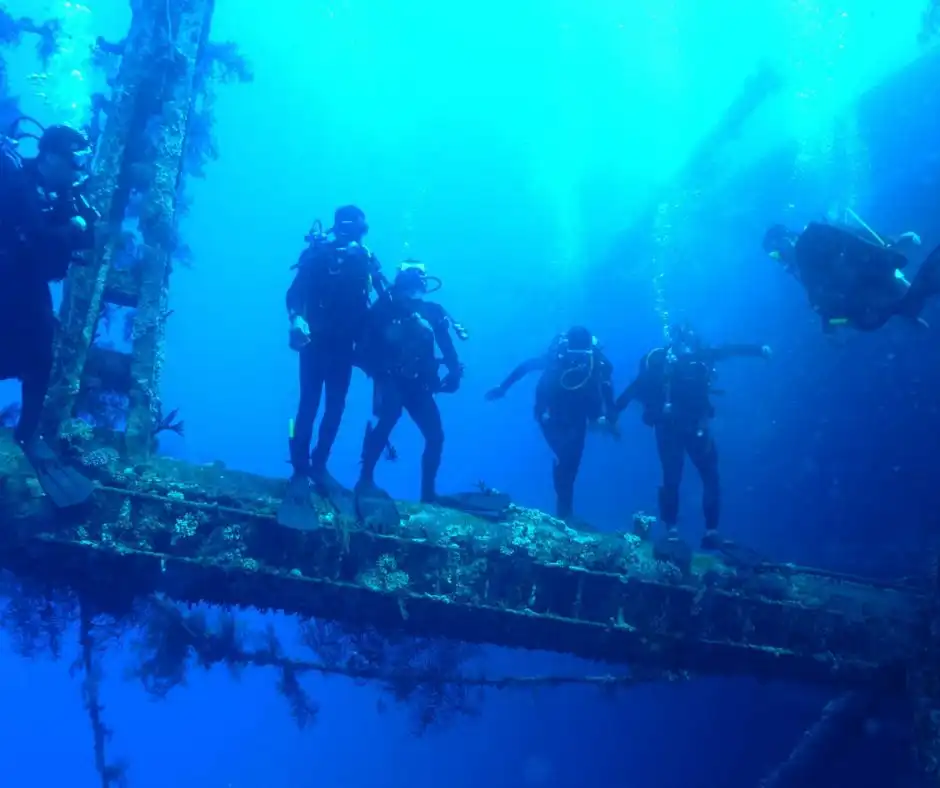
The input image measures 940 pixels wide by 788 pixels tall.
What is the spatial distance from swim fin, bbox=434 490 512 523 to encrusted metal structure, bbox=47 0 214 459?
2.68m

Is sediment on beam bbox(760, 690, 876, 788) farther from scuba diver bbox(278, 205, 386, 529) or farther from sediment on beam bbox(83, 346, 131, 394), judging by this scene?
sediment on beam bbox(83, 346, 131, 394)

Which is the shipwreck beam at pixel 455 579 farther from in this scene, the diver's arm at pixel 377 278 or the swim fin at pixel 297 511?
the diver's arm at pixel 377 278

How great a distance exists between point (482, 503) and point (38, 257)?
3.92m

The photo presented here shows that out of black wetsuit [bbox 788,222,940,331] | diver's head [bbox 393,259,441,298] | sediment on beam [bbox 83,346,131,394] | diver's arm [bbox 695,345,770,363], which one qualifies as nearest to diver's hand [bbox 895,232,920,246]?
black wetsuit [bbox 788,222,940,331]

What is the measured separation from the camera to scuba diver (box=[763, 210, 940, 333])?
6.65m

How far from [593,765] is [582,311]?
2172 cm

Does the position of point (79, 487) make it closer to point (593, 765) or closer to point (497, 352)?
point (593, 765)

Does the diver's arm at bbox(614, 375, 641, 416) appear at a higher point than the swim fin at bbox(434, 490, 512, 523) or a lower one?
higher

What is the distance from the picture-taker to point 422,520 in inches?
219

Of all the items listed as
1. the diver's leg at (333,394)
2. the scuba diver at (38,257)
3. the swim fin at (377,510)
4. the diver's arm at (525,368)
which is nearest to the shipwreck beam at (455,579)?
the swim fin at (377,510)

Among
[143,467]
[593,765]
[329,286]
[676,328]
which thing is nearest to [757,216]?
[676,328]

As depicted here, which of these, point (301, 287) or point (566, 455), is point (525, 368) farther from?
point (301, 287)

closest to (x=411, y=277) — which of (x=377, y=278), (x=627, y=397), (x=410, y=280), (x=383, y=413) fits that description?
(x=410, y=280)

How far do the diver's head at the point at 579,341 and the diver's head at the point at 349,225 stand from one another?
3266mm
